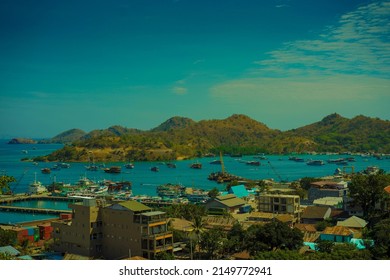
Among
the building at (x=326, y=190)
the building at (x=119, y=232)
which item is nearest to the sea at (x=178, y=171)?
the building at (x=326, y=190)

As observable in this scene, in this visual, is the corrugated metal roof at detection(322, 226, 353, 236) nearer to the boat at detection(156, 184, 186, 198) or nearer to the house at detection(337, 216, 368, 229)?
the house at detection(337, 216, 368, 229)

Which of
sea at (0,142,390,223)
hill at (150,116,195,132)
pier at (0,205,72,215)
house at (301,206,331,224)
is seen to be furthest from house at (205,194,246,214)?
sea at (0,142,390,223)

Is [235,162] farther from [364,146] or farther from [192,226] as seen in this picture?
[192,226]

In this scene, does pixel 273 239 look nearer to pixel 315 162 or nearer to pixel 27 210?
pixel 27 210

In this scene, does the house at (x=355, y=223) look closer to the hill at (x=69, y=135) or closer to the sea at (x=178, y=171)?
the hill at (x=69, y=135)

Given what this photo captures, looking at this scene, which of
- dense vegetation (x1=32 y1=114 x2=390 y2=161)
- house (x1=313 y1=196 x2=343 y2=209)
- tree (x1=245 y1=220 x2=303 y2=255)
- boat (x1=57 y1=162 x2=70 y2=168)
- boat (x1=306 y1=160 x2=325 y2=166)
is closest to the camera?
tree (x1=245 y1=220 x2=303 y2=255)

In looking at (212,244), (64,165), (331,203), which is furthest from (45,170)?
(212,244)

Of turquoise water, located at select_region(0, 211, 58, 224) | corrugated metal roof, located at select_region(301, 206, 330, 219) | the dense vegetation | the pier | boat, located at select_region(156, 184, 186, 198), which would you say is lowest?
turquoise water, located at select_region(0, 211, 58, 224)
